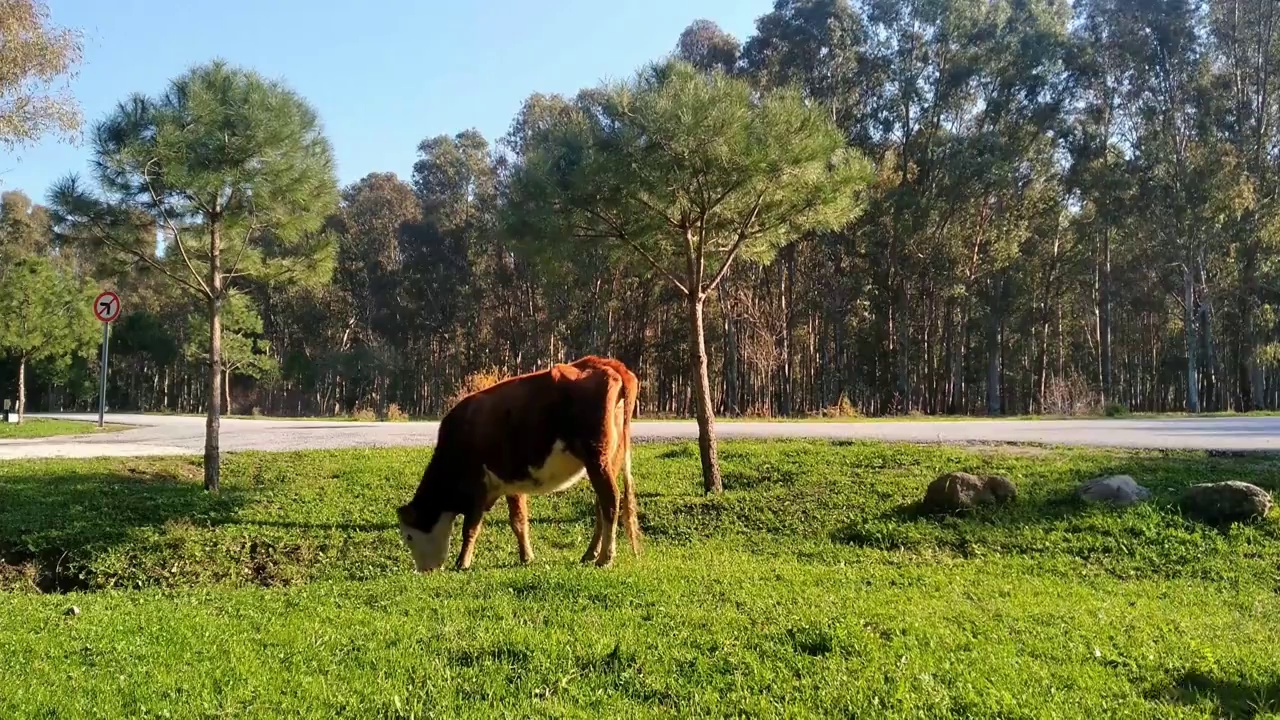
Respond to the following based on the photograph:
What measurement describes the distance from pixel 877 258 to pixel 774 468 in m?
28.1

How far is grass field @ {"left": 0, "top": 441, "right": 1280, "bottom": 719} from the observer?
4.18 meters

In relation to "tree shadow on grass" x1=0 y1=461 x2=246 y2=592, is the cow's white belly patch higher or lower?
higher

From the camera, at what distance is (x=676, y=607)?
581 centimetres

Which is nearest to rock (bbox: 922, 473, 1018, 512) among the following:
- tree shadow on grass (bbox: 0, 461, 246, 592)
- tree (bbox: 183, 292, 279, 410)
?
tree shadow on grass (bbox: 0, 461, 246, 592)

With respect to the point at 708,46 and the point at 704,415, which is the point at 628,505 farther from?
the point at 708,46

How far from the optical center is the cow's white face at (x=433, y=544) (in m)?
8.52

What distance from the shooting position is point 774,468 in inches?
541

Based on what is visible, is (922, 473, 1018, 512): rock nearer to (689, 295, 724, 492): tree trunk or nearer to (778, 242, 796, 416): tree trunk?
(689, 295, 724, 492): tree trunk

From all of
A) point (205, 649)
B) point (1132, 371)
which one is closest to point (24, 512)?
point (205, 649)

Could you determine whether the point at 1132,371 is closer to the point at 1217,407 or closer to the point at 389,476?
the point at 1217,407

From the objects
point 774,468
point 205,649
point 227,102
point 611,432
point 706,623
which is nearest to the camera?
point 205,649

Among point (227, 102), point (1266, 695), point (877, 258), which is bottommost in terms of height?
point (1266, 695)

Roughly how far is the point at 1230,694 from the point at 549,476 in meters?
5.40

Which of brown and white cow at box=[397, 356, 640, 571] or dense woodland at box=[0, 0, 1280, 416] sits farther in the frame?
dense woodland at box=[0, 0, 1280, 416]
